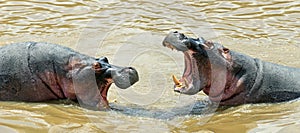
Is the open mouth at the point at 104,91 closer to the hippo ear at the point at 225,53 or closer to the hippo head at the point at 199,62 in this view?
the hippo head at the point at 199,62

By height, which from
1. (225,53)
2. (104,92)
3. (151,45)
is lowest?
(151,45)

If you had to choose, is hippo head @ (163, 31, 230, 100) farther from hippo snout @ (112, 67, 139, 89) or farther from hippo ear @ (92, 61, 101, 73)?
hippo ear @ (92, 61, 101, 73)

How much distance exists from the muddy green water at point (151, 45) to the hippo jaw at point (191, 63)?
25cm

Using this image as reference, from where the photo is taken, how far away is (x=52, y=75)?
5.04m

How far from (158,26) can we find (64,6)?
209cm

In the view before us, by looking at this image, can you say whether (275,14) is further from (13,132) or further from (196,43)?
(13,132)

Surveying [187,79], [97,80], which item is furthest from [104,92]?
[187,79]

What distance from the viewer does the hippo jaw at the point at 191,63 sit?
479 centimetres

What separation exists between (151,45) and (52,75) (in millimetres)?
3450

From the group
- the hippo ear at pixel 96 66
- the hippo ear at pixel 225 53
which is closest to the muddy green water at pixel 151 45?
the hippo ear at pixel 96 66

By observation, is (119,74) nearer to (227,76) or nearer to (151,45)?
(227,76)

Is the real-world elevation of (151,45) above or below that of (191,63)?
below

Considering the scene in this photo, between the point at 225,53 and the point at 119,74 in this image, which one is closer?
the point at 119,74

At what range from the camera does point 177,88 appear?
493 centimetres
